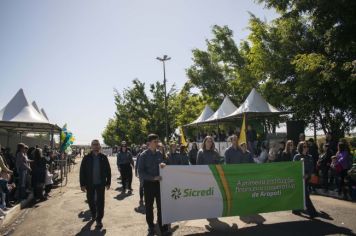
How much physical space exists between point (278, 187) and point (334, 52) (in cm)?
985

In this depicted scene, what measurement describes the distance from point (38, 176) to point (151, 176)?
7.35 m

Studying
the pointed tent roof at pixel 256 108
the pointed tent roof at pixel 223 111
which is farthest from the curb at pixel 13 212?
the pointed tent roof at pixel 223 111

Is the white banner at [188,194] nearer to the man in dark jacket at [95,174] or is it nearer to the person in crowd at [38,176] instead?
the man in dark jacket at [95,174]

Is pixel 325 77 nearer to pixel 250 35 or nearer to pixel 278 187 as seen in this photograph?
pixel 278 187

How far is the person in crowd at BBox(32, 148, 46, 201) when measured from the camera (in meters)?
13.8

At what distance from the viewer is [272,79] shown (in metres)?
22.1

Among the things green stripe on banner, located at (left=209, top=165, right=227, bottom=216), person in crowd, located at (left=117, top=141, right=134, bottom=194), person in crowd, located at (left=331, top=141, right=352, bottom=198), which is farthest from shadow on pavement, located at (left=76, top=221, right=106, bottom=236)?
person in crowd, located at (left=331, top=141, right=352, bottom=198)

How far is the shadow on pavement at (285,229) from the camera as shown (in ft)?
24.8

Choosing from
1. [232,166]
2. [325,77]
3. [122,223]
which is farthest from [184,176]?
[325,77]

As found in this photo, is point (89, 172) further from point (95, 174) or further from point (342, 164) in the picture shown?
point (342, 164)

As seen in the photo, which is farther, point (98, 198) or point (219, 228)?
point (98, 198)

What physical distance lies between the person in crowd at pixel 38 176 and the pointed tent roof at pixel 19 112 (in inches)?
91.3

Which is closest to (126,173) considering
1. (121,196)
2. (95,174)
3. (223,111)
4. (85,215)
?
(121,196)

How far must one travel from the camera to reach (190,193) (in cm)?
812
